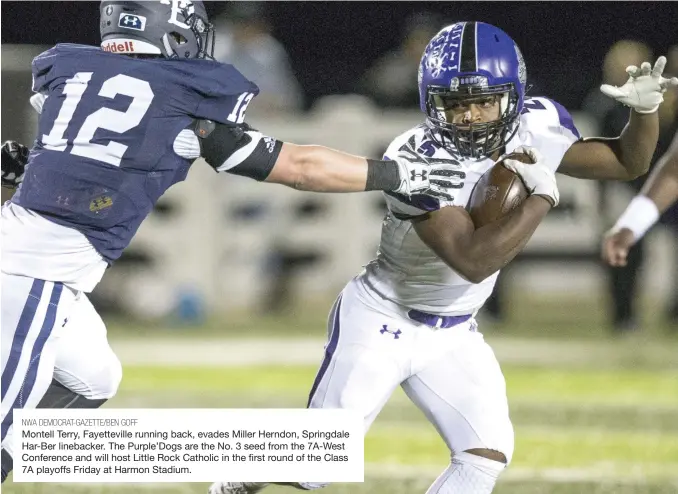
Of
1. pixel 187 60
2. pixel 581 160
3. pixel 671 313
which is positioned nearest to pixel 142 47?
pixel 187 60

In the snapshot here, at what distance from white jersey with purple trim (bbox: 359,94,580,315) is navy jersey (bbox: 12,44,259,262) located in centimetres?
53

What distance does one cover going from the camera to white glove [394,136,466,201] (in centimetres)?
294

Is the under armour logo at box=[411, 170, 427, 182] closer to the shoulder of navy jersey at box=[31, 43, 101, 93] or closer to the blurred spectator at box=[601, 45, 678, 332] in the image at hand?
the shoulder of navy jersey at box=[31, 43, 101, 93]

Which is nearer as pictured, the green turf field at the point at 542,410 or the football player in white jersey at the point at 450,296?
the football player in white jersey at the point at 450,296

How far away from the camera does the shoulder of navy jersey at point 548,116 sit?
3.36 m

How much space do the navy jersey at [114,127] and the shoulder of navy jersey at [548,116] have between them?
83 cm

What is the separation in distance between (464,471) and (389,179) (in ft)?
2.49

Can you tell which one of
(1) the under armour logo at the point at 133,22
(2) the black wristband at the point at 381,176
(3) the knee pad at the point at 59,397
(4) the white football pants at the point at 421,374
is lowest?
(3) the knee pad at the point at 59,397

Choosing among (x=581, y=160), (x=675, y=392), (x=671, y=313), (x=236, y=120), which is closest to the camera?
(x=236, y=120)

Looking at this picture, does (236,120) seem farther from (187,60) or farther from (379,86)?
(379,86)

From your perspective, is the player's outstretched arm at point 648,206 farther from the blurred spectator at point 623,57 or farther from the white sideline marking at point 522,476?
the blurred spectator at point 623,57

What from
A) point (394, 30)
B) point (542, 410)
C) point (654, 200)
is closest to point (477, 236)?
point (654, 200)

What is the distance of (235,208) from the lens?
26.2ft

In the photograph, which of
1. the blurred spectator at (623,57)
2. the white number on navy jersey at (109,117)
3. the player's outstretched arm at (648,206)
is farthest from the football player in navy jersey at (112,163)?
the blurred spectator at (623,57)
